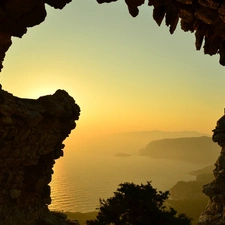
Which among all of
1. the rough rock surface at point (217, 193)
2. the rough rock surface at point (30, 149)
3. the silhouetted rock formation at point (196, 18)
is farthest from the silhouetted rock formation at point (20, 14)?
the rough rock surface at point (217, 193)

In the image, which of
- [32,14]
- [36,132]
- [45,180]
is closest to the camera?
[32,14]

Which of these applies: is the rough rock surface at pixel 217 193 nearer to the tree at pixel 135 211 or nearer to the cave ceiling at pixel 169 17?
the tree at pixel 135 211

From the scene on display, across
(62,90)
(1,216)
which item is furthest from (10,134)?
(62,90)

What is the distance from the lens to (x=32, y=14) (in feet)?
56.0

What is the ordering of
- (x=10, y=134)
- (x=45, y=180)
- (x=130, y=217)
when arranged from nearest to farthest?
(x=130, y=217)
(x=10, y=134)
(x=45, y=180)

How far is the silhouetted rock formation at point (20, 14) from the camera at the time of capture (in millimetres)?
15867

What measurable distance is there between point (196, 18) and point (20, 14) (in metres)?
11.8

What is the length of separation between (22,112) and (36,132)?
3.94m

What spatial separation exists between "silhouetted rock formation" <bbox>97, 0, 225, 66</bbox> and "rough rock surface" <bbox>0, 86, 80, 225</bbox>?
16.3 m

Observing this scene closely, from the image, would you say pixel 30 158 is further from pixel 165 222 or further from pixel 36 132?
pixel 165 222

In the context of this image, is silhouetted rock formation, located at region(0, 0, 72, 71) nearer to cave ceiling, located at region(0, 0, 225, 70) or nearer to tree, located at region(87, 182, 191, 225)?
cave ceiling, located at region(0, 0, 225, 70)

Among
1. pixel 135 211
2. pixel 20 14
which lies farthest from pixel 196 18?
pixel 135 211

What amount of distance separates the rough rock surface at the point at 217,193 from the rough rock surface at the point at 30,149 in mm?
20705

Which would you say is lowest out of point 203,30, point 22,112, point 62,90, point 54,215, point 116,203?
point 54,215
